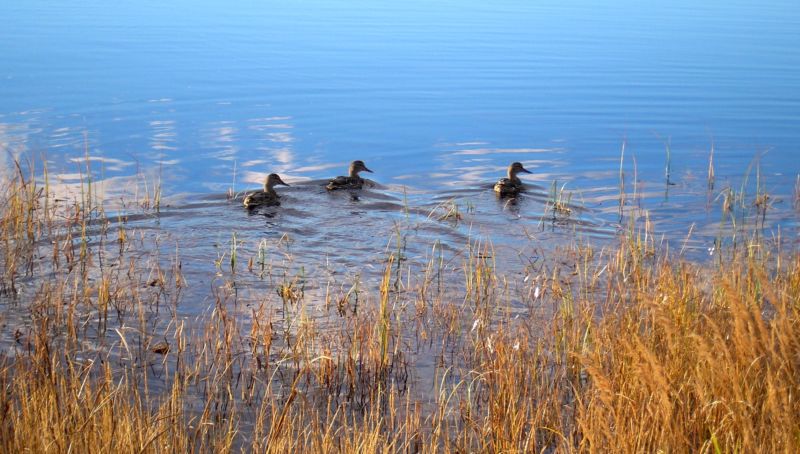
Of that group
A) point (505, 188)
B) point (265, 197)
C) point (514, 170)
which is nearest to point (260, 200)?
point (265, 197)

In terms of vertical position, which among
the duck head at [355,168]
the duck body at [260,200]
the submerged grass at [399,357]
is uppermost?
the duck head at [355,168]

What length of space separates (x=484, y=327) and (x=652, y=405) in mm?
2859

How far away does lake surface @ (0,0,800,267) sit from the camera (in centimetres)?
1291

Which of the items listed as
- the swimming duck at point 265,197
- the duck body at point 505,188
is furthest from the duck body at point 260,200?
the duck body at point 505,188

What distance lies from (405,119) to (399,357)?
13752 mm

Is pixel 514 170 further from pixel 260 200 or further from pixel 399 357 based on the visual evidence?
pixel 399 357

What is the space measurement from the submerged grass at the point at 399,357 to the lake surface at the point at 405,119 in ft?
5.01

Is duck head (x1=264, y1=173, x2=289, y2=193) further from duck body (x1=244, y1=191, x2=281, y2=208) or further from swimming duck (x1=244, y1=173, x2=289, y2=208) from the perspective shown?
duck body (x1=244, y1=191, x2=281, y2=208)

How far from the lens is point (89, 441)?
5.15 meters

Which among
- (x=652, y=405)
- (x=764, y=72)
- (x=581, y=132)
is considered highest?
(x=764, y=72)

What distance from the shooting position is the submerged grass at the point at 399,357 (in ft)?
16.7

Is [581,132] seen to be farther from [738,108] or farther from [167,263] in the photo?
[167,263]

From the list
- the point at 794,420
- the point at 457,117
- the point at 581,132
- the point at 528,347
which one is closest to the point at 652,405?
the point at 794,420

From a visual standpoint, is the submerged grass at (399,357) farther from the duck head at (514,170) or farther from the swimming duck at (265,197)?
the duck head at (514,170)
